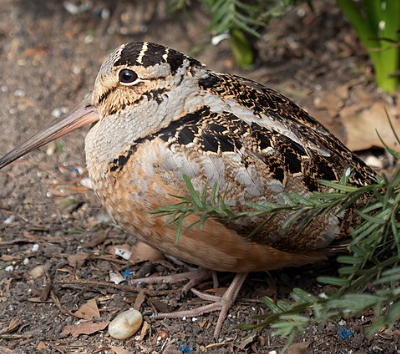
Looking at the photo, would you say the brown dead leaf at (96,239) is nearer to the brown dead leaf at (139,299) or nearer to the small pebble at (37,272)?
the small pebble at (37,272)

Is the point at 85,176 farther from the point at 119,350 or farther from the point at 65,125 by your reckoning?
the point at 119,350

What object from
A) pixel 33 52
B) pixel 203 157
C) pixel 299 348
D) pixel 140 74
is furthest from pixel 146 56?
pixel 33 52

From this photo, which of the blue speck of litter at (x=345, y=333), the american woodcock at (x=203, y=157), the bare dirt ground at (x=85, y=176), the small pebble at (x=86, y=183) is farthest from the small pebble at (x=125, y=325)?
the small pebble at (x=86, y=183)

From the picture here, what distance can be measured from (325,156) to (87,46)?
3.19 metres

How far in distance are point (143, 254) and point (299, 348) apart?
3.73ft

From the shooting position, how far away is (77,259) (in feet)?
13.2

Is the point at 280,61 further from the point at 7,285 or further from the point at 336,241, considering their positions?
the point at 7,285

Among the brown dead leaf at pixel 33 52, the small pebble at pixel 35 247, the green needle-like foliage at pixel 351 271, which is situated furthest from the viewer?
the brown dead leaf at pixel 33 52

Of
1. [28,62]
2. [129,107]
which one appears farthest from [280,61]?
[129,107]

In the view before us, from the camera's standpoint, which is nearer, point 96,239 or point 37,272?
point 37,272

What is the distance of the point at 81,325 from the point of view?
140 inches

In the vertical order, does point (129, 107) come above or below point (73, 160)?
above

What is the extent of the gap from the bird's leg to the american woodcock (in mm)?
11

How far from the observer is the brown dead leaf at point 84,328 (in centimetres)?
351
